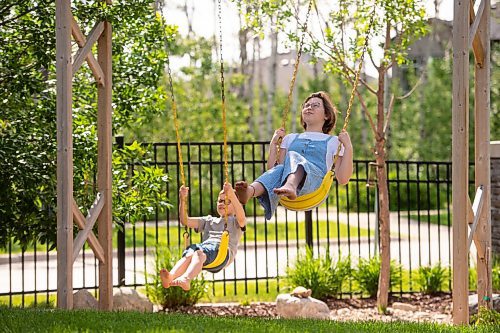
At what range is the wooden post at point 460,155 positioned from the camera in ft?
23.7

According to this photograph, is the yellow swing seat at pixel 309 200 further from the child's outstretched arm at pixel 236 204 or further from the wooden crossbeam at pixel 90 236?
the wooden crossbeam at pixel 90 236

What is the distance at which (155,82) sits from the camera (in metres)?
9.01

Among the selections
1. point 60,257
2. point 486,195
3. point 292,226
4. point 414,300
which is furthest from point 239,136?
point 60,257

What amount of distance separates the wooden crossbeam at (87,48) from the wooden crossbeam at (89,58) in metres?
0.06

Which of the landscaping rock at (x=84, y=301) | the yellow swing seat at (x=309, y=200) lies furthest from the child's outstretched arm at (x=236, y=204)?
the landscaping rock at (x=84, y=301)

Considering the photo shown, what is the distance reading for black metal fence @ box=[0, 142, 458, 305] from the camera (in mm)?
10484

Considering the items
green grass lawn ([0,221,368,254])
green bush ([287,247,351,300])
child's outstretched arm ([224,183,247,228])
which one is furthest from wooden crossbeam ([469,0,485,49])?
green grass lawn ([0,221,368,254])

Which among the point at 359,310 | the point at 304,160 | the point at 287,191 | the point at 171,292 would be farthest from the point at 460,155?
the point at 171,292

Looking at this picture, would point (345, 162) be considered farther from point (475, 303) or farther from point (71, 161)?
point (475, 303)

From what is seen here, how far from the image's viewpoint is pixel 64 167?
6.87 m

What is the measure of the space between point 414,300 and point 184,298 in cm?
259

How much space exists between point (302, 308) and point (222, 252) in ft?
8.84

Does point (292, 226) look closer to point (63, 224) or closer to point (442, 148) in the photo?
point (442, 148)

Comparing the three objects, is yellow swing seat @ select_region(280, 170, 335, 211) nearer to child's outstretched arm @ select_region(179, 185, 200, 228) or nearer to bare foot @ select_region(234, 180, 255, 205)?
bare foot @ select_region(234, 180, 255, 205)
